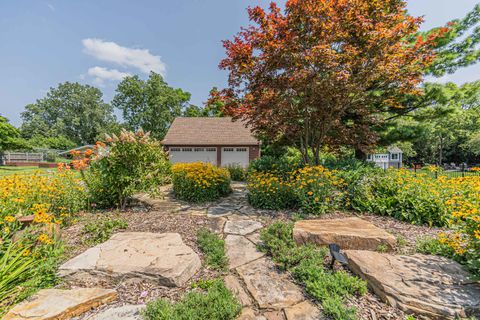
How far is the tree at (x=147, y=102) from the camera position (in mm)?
21250

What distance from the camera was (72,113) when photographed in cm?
3375

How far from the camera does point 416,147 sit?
2667cm

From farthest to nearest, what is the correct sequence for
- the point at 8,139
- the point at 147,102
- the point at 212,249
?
the point at 147,102
the point at 8,139
the point at 212,249

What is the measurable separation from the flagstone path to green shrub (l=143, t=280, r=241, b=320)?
133 mm

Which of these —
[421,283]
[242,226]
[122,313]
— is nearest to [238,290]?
[122,313]

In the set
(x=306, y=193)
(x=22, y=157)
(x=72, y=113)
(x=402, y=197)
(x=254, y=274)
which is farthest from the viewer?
(x=72, y=113)

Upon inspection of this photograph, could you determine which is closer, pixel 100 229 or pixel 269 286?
pixel 269 286

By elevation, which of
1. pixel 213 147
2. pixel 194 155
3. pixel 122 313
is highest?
pixel 213 147

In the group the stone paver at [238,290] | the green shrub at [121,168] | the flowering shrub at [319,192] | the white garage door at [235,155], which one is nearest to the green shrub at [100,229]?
the green shrub at [121,168]

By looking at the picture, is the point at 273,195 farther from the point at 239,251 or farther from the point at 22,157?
the point at 22,157

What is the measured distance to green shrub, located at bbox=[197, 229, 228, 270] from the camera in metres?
2.29

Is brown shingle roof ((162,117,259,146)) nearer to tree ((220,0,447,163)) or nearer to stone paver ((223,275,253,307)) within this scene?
tree ((220,0,447,163))

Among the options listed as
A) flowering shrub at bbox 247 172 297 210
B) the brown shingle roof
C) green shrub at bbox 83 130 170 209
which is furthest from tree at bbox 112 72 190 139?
flowering shrub at bbox 247 172 297 210

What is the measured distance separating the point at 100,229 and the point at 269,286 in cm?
246
